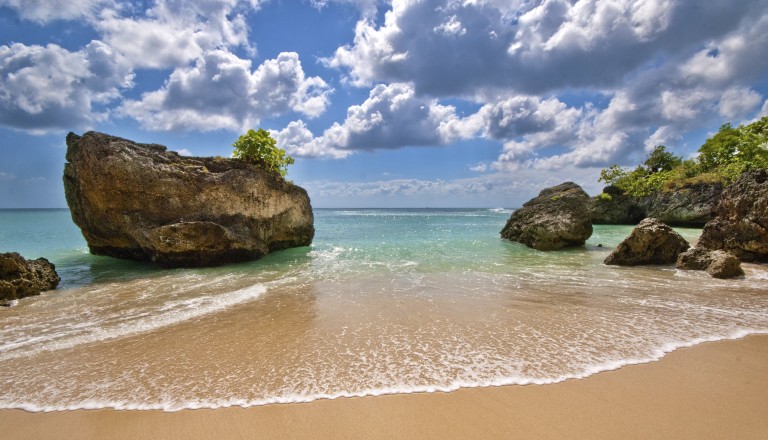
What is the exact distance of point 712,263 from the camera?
10516mm

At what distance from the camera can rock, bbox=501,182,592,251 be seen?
1780 cm

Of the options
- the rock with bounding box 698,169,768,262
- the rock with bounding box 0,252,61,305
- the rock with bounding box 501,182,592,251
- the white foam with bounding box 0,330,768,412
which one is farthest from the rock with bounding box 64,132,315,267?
the rock with bounding box 698,169,768,262

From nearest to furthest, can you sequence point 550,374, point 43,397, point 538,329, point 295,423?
point 295,423
point 43,397
point 550,374
point 538,329

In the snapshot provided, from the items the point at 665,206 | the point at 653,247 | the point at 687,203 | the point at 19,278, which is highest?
the point at 687,203

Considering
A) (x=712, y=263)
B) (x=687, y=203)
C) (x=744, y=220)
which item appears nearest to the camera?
(x=712, y=263)

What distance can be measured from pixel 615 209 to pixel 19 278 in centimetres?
4893

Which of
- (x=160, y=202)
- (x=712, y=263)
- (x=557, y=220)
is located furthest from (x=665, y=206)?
(x=160, y=202)

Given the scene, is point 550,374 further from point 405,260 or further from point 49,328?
point 405,260

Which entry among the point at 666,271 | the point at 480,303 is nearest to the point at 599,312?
the point at 480,303

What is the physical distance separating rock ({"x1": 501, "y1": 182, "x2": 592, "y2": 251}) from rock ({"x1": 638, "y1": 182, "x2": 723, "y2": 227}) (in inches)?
760

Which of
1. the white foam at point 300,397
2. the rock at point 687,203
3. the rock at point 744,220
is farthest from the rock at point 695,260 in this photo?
the rock at point 687,203

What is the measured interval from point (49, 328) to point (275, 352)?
15.5ft

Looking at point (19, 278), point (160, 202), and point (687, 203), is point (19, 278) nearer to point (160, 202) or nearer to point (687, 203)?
point (160, 202)

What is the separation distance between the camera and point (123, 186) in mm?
12734
